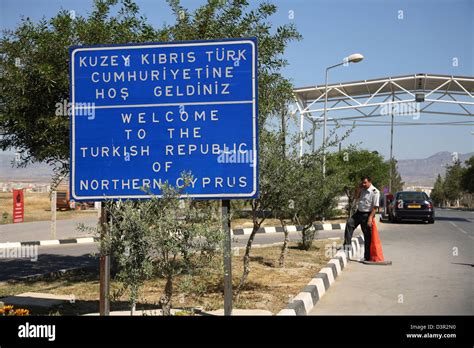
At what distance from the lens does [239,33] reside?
9398 mm

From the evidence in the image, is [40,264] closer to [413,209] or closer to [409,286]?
[409,286]

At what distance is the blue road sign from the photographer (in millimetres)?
5832

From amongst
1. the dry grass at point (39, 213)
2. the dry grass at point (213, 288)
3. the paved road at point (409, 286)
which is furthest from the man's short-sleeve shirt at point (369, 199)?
the dry grass at point (39, 213)

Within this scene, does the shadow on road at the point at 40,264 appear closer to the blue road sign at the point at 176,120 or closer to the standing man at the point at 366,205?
the standing man at the point at 366,205

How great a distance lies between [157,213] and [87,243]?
14035 millimetres

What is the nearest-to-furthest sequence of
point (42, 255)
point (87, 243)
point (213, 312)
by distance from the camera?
point (213, 312), point (42, 255), point (87, 243)

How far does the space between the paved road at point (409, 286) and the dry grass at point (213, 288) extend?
0.72m

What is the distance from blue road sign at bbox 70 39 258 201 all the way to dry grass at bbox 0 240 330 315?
1053mm

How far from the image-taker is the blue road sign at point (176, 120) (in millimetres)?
5832

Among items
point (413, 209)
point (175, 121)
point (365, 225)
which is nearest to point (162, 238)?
point (175, 121)

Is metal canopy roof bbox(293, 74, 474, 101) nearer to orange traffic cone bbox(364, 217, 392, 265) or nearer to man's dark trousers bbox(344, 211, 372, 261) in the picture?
man's dark trousers bbox(344, 211, 372, 261)

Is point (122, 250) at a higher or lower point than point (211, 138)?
lower
